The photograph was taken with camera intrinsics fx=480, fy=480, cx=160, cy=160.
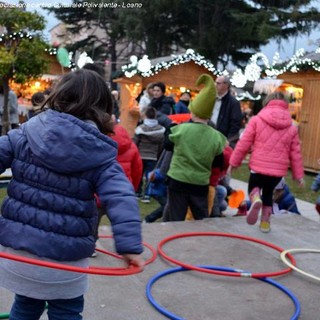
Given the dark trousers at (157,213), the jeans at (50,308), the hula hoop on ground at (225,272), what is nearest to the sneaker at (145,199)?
the dark trousers at (157,213)

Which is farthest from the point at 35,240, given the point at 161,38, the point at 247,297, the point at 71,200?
the point at 161,38

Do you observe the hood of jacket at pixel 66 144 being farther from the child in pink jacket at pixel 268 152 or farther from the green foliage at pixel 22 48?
the green foliage at pixel 22 48

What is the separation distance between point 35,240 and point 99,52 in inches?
1763

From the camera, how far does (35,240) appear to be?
2.17 m

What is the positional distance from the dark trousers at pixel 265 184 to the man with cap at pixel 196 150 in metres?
0.56

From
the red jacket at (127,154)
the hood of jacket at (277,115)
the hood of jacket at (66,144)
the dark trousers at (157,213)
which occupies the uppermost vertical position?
the hood of jacket at (277,115)

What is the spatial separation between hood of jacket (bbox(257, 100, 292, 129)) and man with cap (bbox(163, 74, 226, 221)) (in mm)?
621

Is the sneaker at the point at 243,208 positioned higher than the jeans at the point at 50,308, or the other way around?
the jeans at the point at 50,308

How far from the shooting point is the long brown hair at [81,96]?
2.27 meters

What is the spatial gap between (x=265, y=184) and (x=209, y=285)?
194cm

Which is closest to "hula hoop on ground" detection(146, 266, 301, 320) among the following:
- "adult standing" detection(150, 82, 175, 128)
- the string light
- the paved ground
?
Result: the paved ground

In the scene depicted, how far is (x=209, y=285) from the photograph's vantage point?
392cm

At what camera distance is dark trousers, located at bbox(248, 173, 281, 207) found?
548cm

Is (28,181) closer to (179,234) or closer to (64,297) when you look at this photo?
(64,297)
